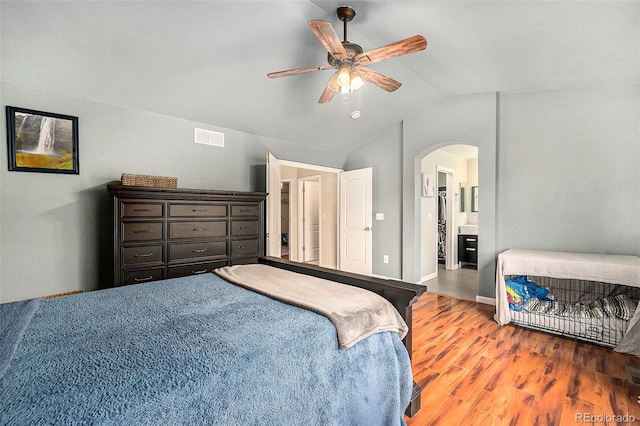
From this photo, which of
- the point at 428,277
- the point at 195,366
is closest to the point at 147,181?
the point at 195,366

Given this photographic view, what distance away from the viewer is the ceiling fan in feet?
6.47

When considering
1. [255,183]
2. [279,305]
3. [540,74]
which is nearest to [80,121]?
[255,183]

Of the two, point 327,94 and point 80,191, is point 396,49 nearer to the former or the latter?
point 327,94

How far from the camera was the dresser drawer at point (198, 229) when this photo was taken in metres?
3.08

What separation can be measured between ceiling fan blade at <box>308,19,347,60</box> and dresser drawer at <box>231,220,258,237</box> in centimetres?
217

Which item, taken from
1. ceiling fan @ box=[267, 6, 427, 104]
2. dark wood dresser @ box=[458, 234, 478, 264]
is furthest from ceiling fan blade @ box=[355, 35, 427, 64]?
dark wood dresser @ box=[458, 234, 478, 264]

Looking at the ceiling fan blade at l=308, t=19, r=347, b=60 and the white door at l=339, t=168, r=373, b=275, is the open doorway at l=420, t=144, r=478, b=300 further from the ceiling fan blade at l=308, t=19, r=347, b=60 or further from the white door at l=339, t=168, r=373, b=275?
the ceiling fan blade at l=308, t=19, r=347, b=60

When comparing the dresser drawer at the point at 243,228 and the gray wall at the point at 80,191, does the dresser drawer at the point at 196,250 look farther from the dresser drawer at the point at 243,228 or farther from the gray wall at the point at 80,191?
the gray wall at the point at 80,191

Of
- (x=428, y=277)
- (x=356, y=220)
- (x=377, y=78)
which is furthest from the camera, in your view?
(x=356, y=220)

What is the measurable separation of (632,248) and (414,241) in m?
2.41

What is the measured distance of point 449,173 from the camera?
20.1ft

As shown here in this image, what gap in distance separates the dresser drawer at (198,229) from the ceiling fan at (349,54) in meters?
1.78

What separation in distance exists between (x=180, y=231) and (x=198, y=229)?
190mm

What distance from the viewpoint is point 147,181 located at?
295cm
